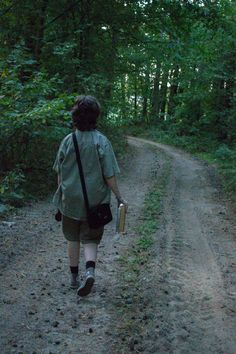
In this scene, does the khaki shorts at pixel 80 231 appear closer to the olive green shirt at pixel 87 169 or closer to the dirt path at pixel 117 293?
the olive green shirt at pixel 87 169

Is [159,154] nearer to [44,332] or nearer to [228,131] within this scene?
[228,131]

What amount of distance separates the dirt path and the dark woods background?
1.84 m

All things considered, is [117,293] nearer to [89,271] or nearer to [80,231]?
[89,271]

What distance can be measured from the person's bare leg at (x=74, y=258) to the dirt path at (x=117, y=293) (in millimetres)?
120

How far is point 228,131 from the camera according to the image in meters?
23.9

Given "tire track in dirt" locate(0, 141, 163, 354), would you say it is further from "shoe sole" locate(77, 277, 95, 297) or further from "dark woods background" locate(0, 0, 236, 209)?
"dark woods background" locate(0, 0, 236, 209)

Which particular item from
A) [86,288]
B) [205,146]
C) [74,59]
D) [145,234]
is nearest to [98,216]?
[86,288]

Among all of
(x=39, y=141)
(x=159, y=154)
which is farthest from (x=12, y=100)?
(x=159, y=154)

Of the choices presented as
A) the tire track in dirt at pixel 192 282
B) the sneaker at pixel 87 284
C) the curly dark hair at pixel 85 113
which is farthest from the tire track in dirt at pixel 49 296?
the curly dark hair at pixel 85 113

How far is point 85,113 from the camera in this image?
15.4 feet

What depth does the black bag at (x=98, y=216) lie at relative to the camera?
4.71m

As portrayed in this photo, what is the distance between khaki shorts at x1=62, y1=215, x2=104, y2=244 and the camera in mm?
4895

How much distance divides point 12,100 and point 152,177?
7146mm

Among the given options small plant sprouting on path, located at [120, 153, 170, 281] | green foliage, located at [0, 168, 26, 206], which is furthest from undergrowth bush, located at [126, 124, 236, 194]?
green foliage, located at [0, 168, 26, 206]
